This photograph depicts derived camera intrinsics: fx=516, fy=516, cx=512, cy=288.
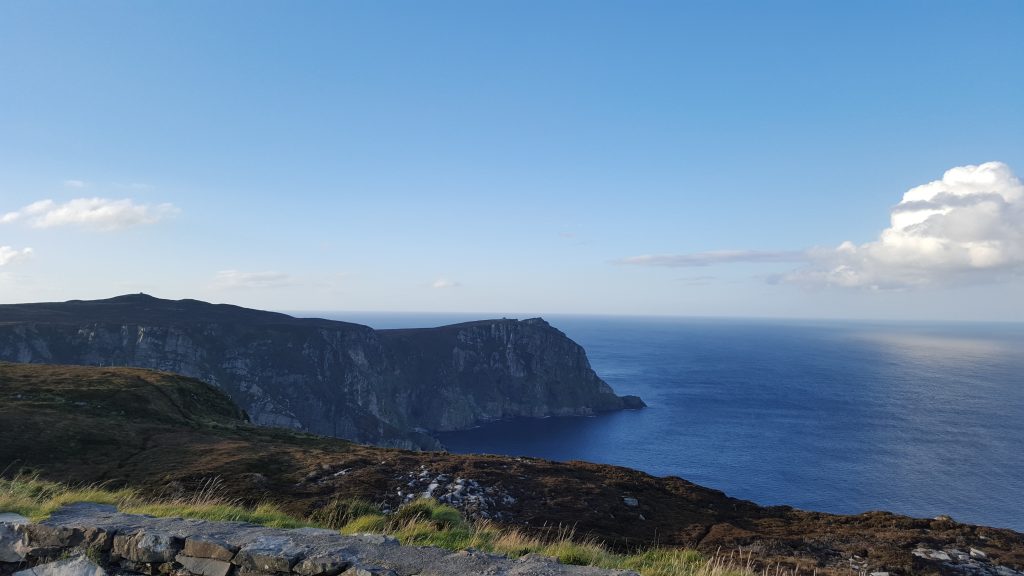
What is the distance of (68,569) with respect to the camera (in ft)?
28.4

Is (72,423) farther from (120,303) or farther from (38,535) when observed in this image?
(120,303)

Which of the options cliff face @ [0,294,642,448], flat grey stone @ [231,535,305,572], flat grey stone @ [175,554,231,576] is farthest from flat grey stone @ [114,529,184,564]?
cliff face @ [0,294,642,448]

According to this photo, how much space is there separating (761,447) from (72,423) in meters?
125

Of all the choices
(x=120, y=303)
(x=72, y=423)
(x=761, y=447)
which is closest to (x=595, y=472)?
(x=72, y=423)

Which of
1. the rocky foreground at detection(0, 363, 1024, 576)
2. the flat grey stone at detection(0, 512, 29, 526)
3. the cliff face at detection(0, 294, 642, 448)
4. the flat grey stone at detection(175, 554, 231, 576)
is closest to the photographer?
the flat grey stone at detection(175, 554, 231, 576)

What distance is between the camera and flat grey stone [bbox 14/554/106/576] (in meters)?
8.59

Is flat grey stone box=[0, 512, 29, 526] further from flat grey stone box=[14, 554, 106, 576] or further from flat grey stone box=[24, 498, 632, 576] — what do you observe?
flat grey stone box=[14, 554, 106, 576]

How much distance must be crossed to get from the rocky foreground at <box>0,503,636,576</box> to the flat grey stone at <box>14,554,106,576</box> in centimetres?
2

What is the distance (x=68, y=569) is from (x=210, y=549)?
2466 millimetres

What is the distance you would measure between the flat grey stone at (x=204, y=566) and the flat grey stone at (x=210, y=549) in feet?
0.21

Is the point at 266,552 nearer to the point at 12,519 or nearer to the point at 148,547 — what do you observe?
the point at 148,547

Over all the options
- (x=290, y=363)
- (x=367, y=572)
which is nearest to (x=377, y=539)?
(x=367, y=572)

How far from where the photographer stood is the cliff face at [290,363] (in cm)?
12425

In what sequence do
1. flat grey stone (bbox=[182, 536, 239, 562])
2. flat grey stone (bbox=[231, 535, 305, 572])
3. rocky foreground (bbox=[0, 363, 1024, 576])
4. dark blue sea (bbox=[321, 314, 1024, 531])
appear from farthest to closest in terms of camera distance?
dark blue sea (bbox=[321, 314, 1024, 531]) → rocky foreground (bbox=[0, 363, 1024, 576]) → flat grey stone (bbox=[182, 536, 239, 562]) → flat grey stone (bbox=[231, 535, 305, 572])
